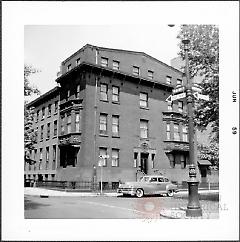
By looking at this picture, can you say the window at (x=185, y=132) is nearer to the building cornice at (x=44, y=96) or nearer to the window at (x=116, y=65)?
the window at (x=116, y=65)

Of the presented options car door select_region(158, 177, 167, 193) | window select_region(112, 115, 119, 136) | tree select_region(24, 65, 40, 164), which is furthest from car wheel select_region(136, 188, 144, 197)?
tree select_region(24, 65, 40, 164)

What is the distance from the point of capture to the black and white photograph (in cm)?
983

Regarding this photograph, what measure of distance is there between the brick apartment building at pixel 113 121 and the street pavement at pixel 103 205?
670 millimetres

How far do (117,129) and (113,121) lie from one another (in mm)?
314

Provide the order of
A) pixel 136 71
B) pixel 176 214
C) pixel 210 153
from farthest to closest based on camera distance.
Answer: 1. pixel 136 71
2. pixel 210 153
3. pixel 176 214

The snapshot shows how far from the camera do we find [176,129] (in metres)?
12.6

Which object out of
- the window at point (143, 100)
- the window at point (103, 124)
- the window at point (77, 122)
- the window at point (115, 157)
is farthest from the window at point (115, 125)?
the window at point (77, 122)

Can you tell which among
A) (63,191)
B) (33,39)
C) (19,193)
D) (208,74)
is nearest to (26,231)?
(19,193)

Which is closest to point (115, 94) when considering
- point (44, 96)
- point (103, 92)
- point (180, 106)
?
point (103, 92)

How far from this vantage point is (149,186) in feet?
A: 41.1

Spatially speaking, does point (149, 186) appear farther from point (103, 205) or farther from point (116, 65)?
point (116, 65)

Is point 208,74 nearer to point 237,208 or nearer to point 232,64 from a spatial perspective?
point 232,64

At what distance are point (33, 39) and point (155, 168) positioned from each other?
5.53 meters

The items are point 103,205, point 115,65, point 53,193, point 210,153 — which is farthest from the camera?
point 115,65
